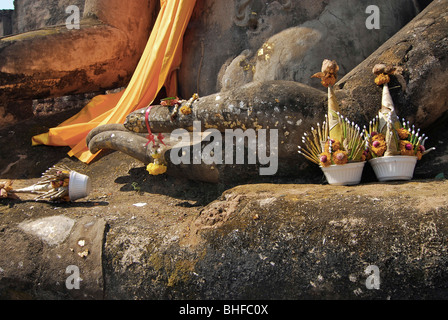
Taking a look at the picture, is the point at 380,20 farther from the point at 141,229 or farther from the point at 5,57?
the point at 5,57

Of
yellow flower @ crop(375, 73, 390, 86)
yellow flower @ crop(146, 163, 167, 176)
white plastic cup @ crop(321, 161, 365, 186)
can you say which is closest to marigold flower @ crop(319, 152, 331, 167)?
white plastic cup @ crop(321, 161, 365, 186)

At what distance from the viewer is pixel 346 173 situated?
8.02ft

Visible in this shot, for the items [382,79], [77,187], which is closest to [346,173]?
[382,79]

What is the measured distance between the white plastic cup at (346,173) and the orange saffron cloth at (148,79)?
6.05ft

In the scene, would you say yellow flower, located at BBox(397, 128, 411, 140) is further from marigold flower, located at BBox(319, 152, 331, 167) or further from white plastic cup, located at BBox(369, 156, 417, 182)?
marigold flower, located at BBox(319, 152, 331, 167)

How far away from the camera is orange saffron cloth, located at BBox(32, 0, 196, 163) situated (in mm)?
3793

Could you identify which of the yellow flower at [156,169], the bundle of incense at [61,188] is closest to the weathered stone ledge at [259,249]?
the bundle of incense at [61,188]

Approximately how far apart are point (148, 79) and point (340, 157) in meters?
1.93

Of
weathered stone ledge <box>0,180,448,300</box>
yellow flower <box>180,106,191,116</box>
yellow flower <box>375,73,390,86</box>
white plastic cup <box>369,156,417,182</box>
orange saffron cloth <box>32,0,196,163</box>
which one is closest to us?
weathered stone ledge <box>0,180,448,300</box>

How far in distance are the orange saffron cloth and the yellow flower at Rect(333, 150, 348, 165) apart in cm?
186

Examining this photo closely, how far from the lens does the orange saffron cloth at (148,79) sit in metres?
3.79

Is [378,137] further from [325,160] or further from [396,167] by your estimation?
[325,160]

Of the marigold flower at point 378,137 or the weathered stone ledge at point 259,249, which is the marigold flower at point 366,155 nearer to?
the marigold flower at point 378,137

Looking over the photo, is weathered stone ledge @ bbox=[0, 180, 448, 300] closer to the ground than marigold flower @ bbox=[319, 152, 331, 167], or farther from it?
closer to the ground
